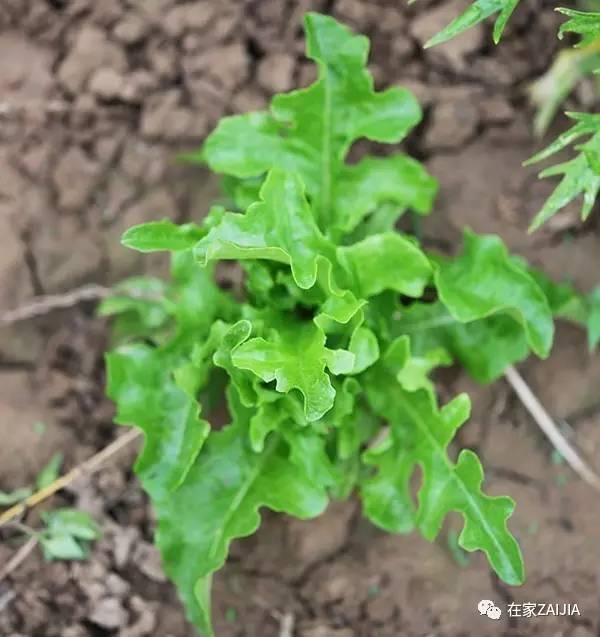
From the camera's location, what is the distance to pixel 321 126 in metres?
1.89

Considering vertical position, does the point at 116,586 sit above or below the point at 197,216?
below

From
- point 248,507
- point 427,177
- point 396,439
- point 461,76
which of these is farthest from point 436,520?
point 461,76

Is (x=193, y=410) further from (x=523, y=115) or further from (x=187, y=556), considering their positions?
(x=523, y=115)

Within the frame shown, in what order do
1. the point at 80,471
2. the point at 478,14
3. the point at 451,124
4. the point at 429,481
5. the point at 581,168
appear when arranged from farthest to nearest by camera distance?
the point at 451,124 < the point at 80,471 < the point at 429,481 < the point at 581,168 < the point at 478,14

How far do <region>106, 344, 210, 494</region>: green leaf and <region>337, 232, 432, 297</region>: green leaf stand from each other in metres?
0.38

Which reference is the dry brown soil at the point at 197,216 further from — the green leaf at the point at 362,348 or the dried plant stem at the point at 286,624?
the green leaf at the point at 362,348

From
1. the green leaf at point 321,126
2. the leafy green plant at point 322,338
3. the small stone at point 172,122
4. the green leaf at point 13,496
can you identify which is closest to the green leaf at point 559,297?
the leafy green plant at point 322,338

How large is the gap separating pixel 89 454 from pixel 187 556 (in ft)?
1.24

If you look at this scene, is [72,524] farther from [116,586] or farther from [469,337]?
[469,337]

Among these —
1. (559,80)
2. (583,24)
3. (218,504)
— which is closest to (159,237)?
(218,504)

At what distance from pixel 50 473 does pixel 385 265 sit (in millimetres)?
837

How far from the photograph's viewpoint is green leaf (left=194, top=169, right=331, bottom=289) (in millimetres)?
1529

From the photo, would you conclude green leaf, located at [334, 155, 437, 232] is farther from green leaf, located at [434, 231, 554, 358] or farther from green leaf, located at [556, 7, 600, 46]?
green leaf, located at [556, 7, 600, 46]

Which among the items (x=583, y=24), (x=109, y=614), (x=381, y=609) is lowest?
(x=381, y=609)
